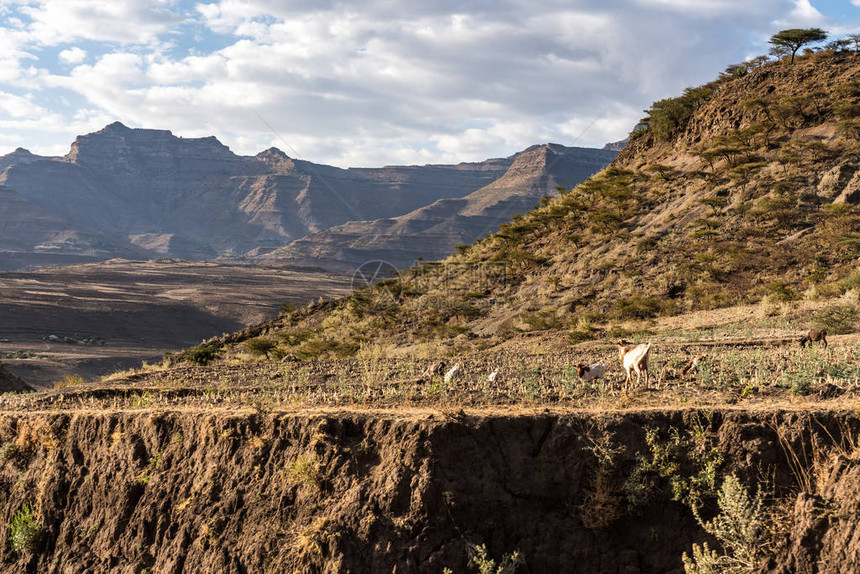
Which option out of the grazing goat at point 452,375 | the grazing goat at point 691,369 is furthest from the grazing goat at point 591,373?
the grazing goat at point 452,375

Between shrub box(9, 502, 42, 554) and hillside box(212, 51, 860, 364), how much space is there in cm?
1743

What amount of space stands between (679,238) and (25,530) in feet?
98.6

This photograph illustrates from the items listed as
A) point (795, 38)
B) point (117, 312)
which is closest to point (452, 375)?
point (795, 38)

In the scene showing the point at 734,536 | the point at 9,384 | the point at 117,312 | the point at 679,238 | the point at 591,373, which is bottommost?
the point at 117,312

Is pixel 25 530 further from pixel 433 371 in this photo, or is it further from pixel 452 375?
pixel 433 371

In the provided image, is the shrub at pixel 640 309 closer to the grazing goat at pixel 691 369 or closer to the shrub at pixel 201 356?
the grazing goat at pixel 691 369

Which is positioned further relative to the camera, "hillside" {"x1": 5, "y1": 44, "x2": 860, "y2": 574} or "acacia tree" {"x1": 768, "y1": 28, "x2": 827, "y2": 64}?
"acacia tree" {"x1": 768, "y1": 28, "x2": 827, "y2": 64}

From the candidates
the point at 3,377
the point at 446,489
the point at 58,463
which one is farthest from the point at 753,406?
the point at 3,377

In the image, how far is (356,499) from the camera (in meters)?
6.18

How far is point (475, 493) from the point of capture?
20.3 ft

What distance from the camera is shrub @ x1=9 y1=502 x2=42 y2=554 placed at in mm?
8008

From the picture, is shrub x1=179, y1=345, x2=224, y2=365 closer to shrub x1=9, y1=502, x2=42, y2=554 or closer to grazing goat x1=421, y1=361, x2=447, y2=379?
grazing goat x1=421, y1=361, x2=447, y2=379

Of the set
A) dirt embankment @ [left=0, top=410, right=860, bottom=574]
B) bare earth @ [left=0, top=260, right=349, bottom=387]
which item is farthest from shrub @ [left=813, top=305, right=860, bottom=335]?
bare earth @ [left=0, top=260, right=349, bottom=387]

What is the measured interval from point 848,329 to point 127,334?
7098 centimetres
